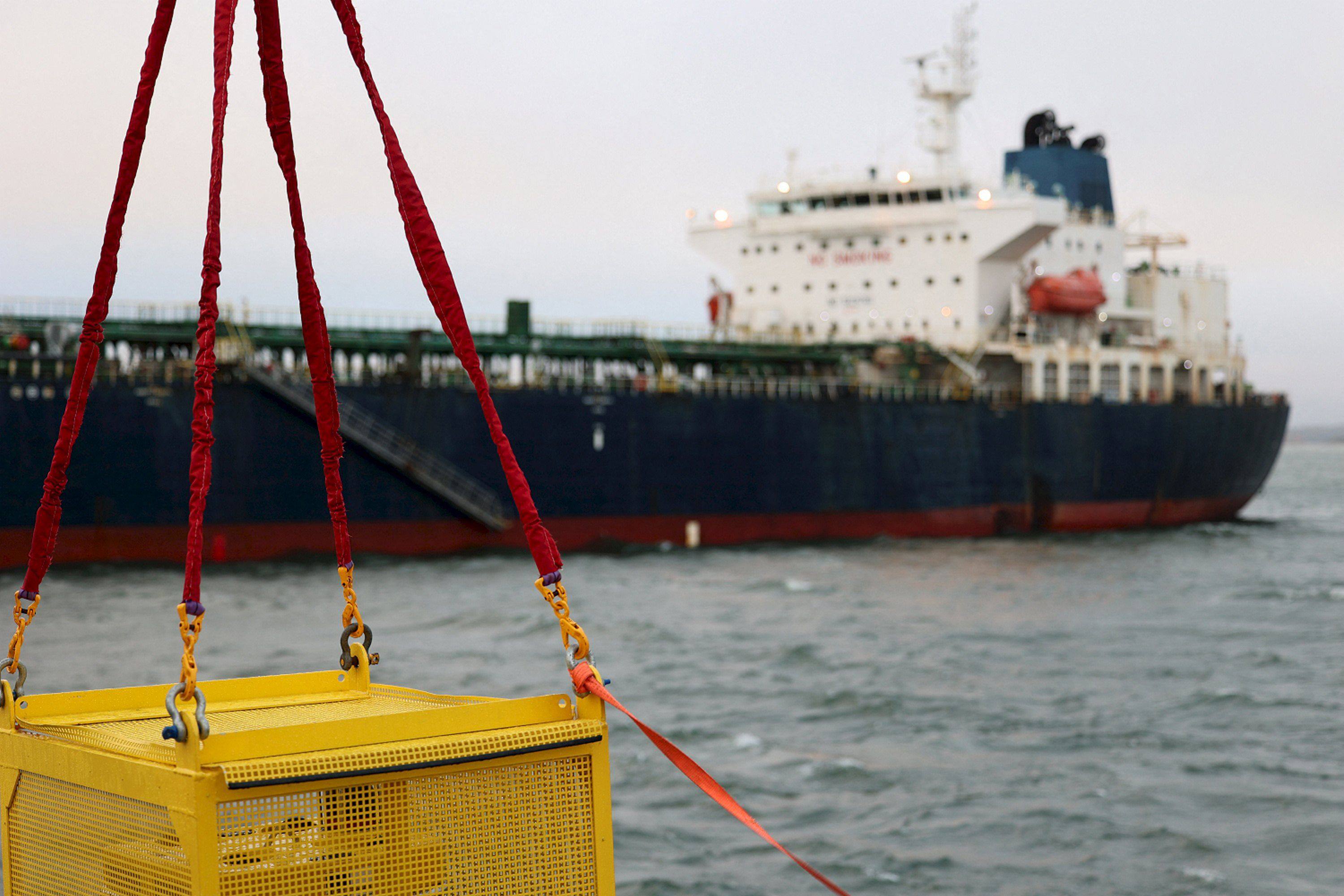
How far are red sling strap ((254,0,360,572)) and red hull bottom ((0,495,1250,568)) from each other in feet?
64.5

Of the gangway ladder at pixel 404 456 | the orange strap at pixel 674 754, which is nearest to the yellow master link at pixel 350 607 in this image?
the orange strap at pixel 674 754

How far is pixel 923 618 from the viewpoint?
64.3ft

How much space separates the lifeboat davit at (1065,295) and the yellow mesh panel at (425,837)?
110 feet

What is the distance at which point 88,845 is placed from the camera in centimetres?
376

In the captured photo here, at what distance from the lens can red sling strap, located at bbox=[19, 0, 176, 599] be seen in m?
3.85

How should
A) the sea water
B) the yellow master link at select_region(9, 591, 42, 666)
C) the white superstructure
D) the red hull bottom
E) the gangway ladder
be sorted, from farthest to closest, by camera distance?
the white superstructure
the gangway ladder
the red hull bottom
the sea water
the yellow master link at select_region(9, 591, 42, 666)

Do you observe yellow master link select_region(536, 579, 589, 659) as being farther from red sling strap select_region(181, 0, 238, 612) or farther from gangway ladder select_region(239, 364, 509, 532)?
gangway ladder select_region(239, 364, 509, 532)

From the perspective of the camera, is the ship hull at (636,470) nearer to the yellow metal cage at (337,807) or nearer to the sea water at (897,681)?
the sea water at (897,681)

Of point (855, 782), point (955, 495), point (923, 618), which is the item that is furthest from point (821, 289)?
point (855, 782)

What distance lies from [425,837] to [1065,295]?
34.2 metres

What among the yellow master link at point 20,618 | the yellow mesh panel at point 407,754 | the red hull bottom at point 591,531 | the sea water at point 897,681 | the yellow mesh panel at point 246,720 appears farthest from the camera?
the red hull bottom at point 591,531

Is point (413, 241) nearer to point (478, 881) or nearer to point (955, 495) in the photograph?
point (478, 881)

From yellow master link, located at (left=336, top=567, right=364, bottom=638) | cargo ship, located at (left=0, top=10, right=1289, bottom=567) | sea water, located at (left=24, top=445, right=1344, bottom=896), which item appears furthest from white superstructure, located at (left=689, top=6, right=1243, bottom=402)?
yellow master link, located at (left=336, top=567, right=364, bottom=638)

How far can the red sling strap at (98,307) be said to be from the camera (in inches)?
151
